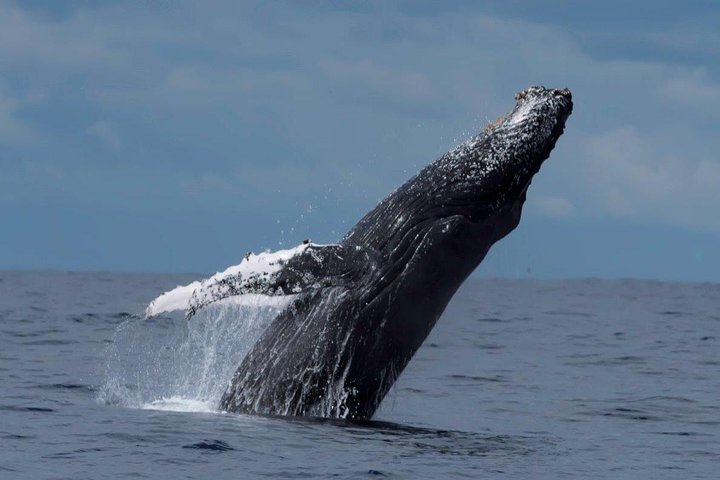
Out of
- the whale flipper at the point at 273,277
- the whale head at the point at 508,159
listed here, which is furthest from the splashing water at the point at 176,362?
the whale head at the point at 508,159

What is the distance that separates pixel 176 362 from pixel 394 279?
11089 mm

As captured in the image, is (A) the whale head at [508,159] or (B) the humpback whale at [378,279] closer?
(B) the humpback whale at [378,279]

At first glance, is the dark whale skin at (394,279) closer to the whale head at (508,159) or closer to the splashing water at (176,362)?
the whale head at (508,159)

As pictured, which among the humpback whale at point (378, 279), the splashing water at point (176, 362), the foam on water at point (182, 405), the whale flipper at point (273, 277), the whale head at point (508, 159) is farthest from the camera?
the splashing water at point (176, 362)

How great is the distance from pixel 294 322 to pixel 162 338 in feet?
56.3

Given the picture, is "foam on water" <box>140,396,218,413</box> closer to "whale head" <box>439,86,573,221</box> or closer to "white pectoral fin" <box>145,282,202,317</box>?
"white pectoral fin" <box>145,282,202,317</box>

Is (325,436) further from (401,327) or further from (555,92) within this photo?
(555,92)

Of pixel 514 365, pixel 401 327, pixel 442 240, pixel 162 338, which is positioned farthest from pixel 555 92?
pixel 162 338

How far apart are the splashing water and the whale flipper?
28 centimetres

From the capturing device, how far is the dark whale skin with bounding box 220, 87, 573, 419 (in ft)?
47.1

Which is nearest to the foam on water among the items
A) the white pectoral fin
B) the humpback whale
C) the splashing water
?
the splashing water

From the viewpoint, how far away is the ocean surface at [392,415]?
1213cm

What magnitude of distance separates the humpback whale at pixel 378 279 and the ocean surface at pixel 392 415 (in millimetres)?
520

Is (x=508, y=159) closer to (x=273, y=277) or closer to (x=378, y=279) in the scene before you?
(x=378, y=279)
